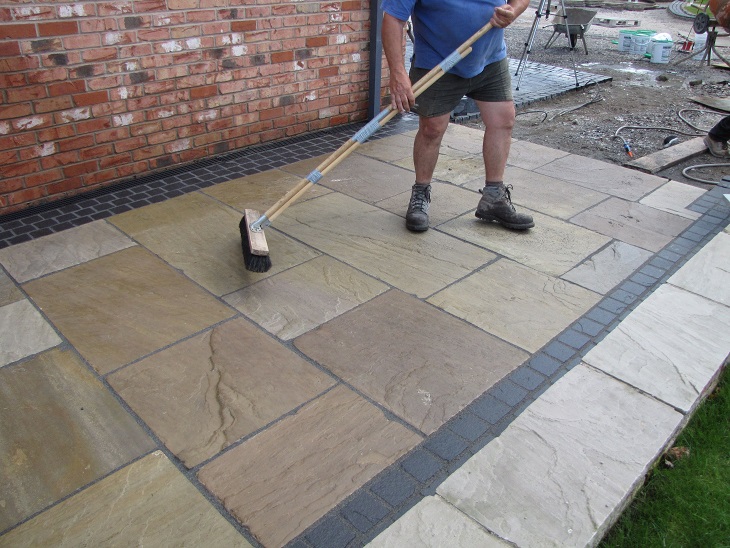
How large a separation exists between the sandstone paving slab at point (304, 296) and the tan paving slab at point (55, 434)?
77 centimetres

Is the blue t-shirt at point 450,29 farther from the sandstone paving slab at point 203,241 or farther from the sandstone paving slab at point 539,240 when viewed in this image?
the sandstone paving slab at point 203,241

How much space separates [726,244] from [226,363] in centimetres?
292

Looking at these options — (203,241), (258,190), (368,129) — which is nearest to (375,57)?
(258,190)

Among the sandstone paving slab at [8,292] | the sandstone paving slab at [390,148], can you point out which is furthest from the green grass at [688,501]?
the sandstone paving slab at [390,148]

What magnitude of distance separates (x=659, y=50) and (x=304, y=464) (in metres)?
9.35

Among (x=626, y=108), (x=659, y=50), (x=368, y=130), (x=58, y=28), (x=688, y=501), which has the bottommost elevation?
(x=688, y=501)

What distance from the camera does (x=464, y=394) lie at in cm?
244

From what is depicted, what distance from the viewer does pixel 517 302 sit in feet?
9.98

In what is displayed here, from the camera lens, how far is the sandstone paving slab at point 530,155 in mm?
4793

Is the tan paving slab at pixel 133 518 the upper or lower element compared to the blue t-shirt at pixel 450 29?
lower

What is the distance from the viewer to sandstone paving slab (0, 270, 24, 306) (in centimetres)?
297

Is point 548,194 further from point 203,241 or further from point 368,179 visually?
point 203,241

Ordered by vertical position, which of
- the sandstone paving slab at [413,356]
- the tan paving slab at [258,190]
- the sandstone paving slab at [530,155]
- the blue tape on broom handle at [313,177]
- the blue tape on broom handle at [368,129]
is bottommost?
the sandstone paving slab at [413,356]

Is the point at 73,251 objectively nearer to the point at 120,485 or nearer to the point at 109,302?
the point at 109,302
